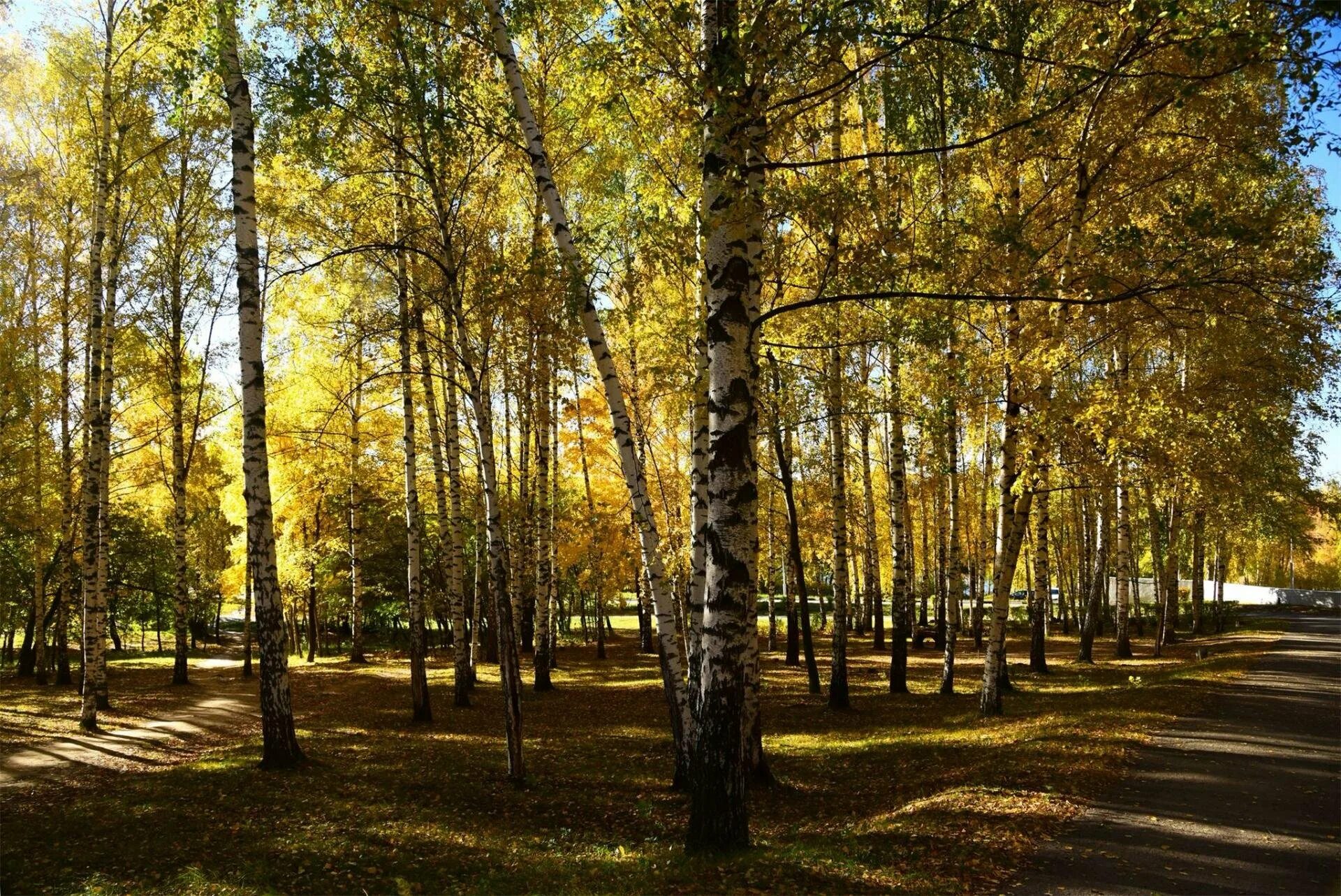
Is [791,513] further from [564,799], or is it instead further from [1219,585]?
[1219,585]

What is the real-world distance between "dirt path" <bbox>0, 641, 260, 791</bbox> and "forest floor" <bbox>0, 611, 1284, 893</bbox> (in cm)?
12

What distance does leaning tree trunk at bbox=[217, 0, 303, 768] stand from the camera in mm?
9289

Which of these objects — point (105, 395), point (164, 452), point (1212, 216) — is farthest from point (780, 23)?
point (164, 452)

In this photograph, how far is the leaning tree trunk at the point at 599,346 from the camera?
7500 millimetres

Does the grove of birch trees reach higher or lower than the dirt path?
higher

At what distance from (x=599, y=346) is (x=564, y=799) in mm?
5314

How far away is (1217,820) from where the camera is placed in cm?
623

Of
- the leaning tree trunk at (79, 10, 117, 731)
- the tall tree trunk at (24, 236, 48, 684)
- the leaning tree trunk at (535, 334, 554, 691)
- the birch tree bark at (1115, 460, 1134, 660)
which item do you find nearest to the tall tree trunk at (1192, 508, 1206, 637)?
the birch tree bark at (1115, 460, 1134, 660)

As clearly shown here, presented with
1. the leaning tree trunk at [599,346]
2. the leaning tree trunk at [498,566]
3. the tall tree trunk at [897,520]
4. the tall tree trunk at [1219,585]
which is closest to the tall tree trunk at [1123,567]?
the tall tree trunk at [897,520]

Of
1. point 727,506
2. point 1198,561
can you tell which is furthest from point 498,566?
point 1198,561

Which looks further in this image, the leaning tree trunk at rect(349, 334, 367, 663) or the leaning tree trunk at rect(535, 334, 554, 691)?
the leaning tree trunk at rect(349, 334, 367, 663)

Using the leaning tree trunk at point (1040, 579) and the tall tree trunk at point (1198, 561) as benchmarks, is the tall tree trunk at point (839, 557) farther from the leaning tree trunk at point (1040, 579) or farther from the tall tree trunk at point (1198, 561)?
the tall tree trunk at point (1198, 561)

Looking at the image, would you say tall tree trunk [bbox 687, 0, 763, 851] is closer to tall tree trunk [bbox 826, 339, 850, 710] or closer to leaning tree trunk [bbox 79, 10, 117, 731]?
tall tree trunk [bbox 826, 339, 850, 710]

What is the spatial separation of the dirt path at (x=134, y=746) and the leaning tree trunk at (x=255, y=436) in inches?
84.6
